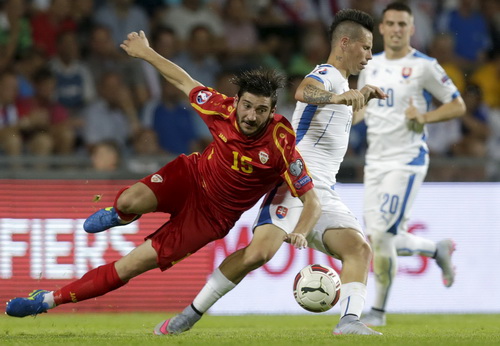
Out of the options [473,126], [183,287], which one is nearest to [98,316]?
[183,287]

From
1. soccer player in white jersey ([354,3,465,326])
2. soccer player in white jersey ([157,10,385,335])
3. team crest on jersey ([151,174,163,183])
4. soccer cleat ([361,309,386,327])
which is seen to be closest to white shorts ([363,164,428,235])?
soccer player in white jersey ([354,3,465,326])

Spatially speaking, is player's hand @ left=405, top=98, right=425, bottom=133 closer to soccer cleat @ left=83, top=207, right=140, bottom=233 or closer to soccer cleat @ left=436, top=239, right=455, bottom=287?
soccer cleat @ left=436, top=239, right=455, bottom=287

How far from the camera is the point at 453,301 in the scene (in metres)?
11.2

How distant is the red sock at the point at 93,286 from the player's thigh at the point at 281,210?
1.12 meters

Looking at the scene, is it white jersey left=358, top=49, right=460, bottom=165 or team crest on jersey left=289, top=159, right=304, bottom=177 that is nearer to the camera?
team crest on jersey left=289, top=159, right=304, bottom=177

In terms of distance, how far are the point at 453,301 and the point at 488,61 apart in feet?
14.3

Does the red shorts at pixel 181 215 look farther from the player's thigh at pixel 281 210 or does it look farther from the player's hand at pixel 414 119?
the player's hand at pixel 414 119

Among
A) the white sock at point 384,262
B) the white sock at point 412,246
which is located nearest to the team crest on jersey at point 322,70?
the white sock at point 384,262

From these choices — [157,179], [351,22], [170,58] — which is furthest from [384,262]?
[170,58]

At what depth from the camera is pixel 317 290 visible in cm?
705

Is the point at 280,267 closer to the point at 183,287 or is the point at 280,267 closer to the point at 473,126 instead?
the point at 183,287

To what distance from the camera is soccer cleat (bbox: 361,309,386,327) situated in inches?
366

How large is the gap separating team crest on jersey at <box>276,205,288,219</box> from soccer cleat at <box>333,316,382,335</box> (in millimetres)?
884

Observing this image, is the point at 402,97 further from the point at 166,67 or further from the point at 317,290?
the point at 317,290
